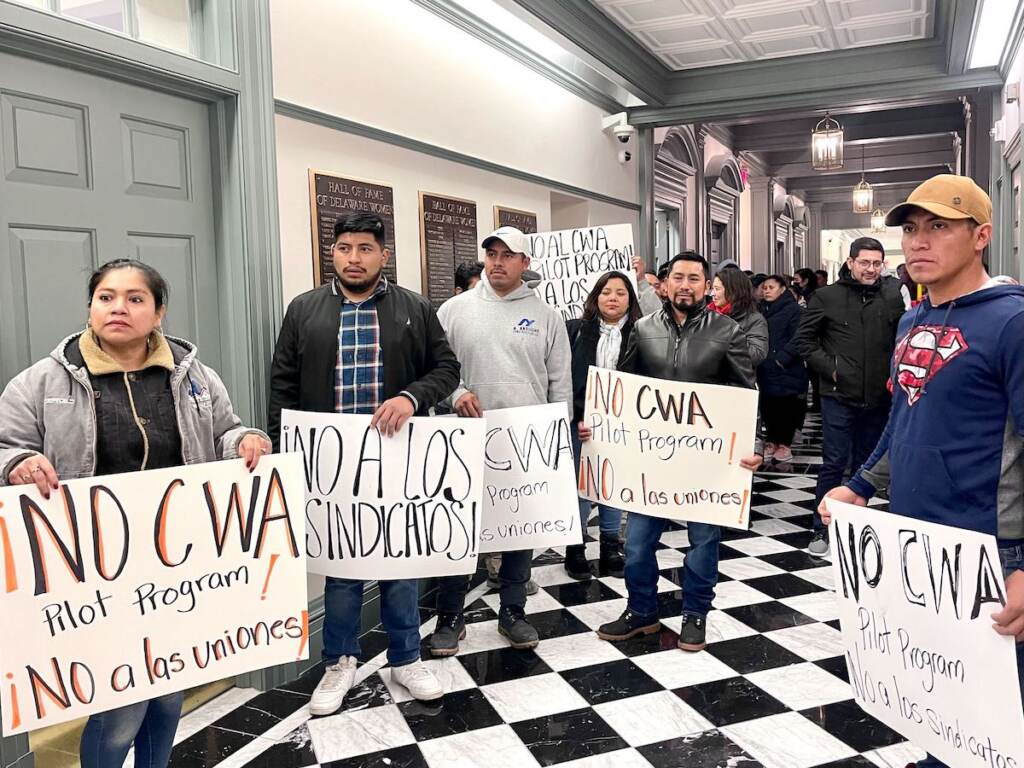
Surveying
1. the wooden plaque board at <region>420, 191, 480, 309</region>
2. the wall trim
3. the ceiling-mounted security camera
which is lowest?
the wooden plaque board at <region>420, 191, 480, 309</region>

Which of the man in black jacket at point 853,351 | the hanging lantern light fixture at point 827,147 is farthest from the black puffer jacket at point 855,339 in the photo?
the hanging lantern light fixture at point 827,147

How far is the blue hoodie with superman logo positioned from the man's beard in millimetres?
1610

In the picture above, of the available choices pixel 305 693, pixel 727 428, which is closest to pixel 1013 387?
pixel 727 428

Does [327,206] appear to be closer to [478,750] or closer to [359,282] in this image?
[359,282]

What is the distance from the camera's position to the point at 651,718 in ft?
8.60

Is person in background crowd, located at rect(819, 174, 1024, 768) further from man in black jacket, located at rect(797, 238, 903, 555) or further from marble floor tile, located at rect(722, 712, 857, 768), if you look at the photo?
man in black jacket, located at rect(797, 238, 903, 555)

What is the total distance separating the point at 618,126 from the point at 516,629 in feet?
15.6

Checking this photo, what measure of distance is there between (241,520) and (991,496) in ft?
5.44

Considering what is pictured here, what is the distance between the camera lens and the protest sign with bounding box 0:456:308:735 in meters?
1.67

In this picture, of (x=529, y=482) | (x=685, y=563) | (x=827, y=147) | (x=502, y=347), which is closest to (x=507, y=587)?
(x=529, y=482)

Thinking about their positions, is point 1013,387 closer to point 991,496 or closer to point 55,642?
point 991,496

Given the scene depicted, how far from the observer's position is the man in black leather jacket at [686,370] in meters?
2.95

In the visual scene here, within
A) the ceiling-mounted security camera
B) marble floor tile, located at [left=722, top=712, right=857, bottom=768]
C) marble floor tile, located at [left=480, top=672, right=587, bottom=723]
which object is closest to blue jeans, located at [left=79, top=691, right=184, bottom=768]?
marble floor tile, located at [left=480, top=672, right=587, bottom=723]

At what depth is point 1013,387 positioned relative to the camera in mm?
1608
